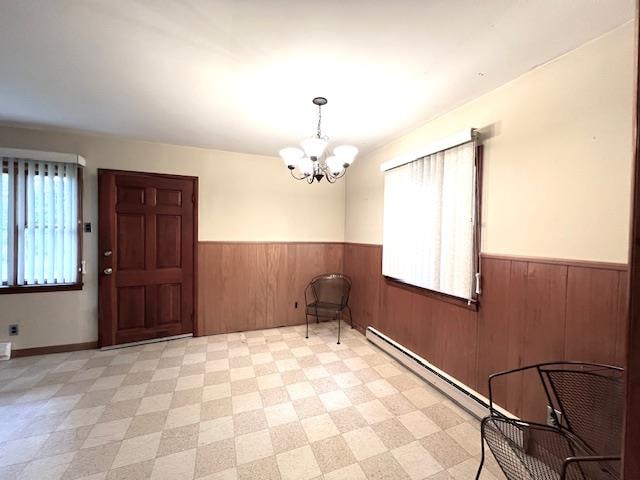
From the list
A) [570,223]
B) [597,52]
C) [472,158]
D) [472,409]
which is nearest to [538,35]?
[597,52]

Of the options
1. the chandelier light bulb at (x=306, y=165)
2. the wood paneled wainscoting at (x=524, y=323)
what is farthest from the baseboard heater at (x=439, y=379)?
the chandelier light bulb at (x=306, y=165)

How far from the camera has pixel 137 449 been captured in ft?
5.16

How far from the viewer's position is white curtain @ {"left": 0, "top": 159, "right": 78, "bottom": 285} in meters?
2.57

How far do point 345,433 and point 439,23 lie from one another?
8.18 feet

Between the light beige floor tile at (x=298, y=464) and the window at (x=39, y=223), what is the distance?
2.97 metres

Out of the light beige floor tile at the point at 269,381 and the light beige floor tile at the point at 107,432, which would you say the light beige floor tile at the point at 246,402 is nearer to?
the light beige floor tile at the point at 269,381

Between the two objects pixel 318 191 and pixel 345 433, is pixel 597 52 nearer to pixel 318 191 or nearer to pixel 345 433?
pixel 345 433

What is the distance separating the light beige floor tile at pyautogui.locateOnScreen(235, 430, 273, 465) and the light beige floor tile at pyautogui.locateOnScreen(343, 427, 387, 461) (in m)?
0.51

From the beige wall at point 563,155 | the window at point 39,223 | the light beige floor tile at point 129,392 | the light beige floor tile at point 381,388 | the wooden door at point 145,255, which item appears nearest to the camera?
the beige wall at point 563,155

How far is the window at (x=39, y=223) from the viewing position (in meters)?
2.57

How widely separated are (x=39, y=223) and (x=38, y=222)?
0.04 ft

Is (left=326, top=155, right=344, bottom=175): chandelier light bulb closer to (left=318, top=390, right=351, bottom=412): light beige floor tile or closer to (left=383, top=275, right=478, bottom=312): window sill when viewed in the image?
(left=383, top=275, right=478, bottom=312): window sill

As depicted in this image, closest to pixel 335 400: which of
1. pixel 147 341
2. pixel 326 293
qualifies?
pixel 326 293

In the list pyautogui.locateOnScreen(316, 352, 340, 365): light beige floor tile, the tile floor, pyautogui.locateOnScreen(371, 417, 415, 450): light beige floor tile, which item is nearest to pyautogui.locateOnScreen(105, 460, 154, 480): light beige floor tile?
the tile floor
